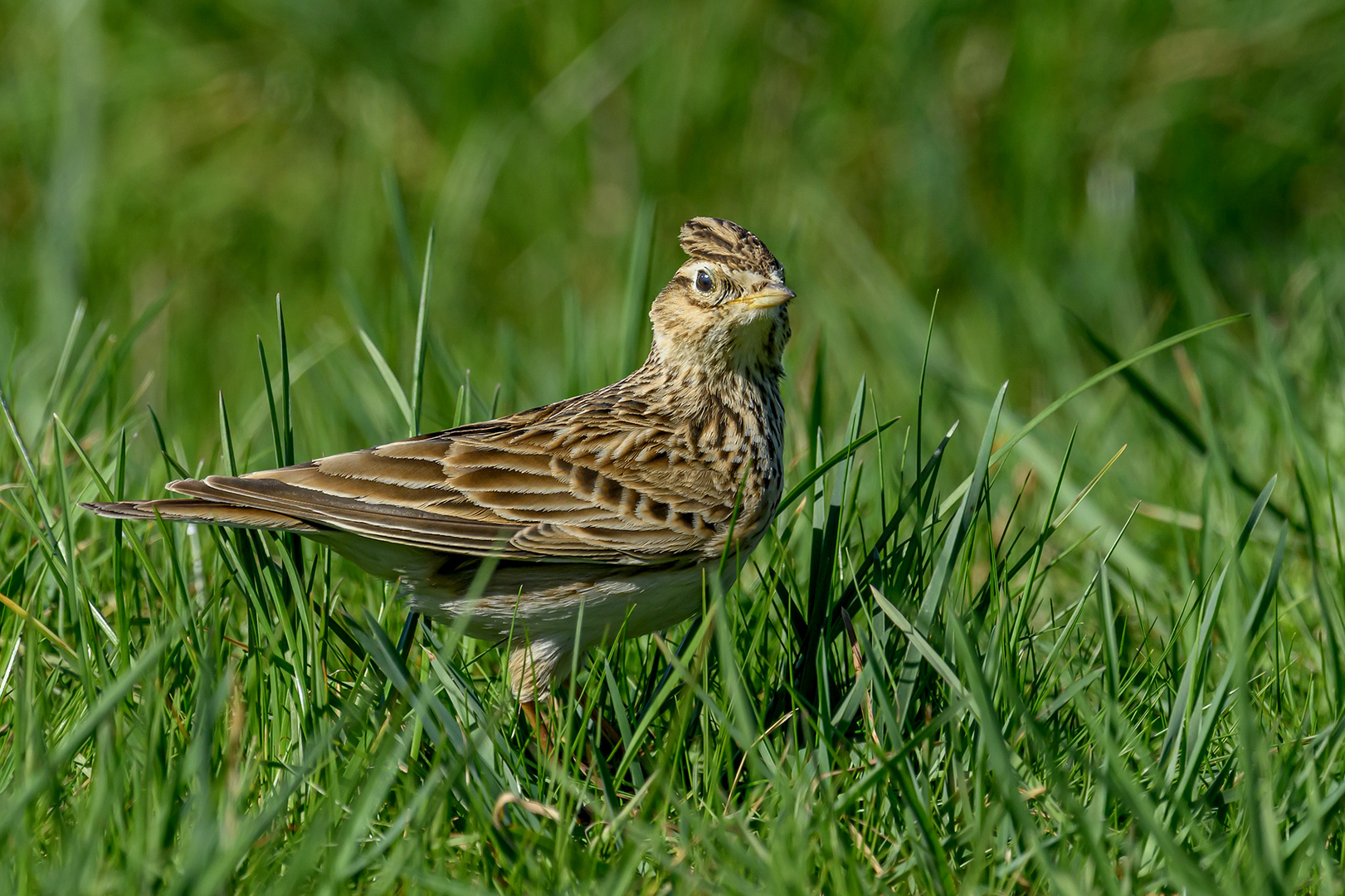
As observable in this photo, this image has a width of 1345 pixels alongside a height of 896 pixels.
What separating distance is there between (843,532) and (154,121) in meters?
7.65

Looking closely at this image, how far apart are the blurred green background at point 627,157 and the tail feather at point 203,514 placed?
467 cm

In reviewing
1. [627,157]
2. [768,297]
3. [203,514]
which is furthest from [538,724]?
[627,157]

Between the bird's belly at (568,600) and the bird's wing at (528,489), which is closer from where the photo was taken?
the bird's wing at (528,489)

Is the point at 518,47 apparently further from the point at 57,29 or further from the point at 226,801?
Result: the point at 226,801

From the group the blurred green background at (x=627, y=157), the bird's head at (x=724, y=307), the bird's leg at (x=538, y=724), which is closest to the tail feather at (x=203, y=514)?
the bird's leg at (x=538, y=724)

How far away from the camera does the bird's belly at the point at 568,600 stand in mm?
4004

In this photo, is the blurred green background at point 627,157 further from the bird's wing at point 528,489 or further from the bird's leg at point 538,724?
the bird's leg at point 538,724

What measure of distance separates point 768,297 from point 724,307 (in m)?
0.17

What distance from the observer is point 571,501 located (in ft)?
13.8

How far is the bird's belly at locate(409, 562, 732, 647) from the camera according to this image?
4004 millimetres

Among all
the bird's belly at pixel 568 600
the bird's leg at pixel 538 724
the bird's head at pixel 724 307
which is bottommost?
the bird's leg at pixel 538 724

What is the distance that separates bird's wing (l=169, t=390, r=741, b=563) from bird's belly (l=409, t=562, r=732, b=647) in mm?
65

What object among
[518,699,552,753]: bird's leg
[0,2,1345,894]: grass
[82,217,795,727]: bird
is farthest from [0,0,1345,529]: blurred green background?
[518,699,552,753]: bird's leg

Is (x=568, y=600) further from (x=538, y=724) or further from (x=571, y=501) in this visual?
(x=538, y=724)
